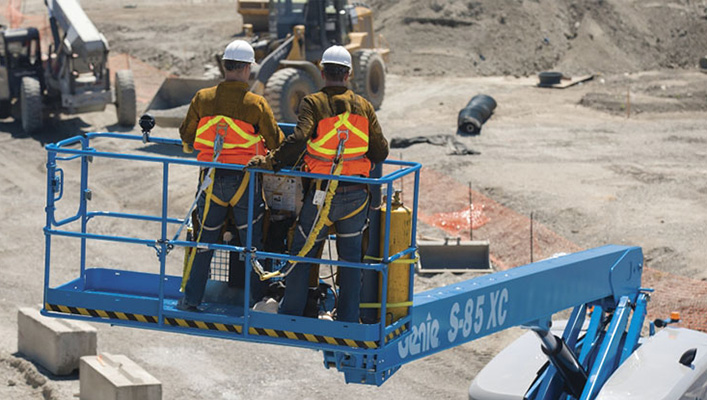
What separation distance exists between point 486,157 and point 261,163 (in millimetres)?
15688

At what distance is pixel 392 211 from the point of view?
6996 millimetres

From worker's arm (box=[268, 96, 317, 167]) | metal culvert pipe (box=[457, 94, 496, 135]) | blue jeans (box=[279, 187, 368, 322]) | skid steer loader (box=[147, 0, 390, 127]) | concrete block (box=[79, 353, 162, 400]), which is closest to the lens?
worker's arm (box=[268, 96, 317, 167])

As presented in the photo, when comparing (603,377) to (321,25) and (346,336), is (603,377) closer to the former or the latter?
(346,336)

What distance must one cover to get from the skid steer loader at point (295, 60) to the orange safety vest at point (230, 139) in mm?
15519

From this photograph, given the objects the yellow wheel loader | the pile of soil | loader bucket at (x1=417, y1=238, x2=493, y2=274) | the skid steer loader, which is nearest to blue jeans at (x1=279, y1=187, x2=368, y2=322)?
loader bucket at (x1=417, y1=238, x2=493, y2=274)

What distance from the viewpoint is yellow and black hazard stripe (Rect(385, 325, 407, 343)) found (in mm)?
6726

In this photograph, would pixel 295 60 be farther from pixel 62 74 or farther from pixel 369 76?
pixel 62 74

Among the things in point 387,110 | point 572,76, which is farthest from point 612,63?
point 387,110

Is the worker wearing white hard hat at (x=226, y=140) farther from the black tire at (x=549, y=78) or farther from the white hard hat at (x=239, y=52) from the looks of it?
the black tire at (x=549, y=78)

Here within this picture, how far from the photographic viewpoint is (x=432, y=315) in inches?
273

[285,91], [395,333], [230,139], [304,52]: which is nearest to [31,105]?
[285,91]

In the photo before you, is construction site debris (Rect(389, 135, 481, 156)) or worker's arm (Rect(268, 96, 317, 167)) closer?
worker's arm (Rect(268, 96, 317, 167))

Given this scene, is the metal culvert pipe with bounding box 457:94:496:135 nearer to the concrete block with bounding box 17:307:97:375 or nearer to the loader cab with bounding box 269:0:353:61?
the loader cab with bounding box 269:0:353:61

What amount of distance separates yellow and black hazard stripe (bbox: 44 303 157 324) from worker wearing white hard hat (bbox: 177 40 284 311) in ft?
0.82
